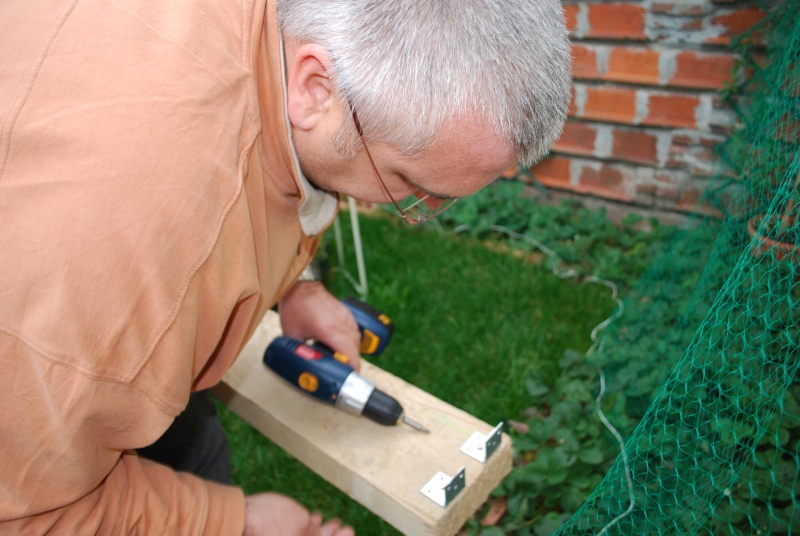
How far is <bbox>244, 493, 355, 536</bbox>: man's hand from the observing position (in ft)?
4.54

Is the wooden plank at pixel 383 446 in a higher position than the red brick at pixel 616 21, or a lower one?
lower

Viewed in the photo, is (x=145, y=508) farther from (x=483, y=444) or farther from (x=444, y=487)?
(x=483, y=444)

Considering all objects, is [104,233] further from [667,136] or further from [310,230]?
[667,136]

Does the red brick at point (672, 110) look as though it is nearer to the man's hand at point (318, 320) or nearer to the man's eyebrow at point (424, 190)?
the man's hand at point (318, 320)

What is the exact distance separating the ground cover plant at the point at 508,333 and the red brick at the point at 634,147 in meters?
0.32

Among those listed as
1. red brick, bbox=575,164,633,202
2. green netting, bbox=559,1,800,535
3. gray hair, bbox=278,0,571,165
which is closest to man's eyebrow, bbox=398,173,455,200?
gray hair, bbox=278,0,571,165

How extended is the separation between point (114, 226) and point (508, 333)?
2203mm

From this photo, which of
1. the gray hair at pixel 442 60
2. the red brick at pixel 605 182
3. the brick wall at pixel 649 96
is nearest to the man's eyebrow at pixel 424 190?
the gray hair at pixel 442 60

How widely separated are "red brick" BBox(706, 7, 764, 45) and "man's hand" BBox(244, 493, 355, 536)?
2576mm

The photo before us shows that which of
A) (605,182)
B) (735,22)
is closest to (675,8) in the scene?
(735,22)

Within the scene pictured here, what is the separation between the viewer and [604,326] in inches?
113

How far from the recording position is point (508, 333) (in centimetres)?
295

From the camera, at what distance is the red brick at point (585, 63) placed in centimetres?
324

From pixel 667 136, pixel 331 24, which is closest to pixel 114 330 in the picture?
pixel 331 24
